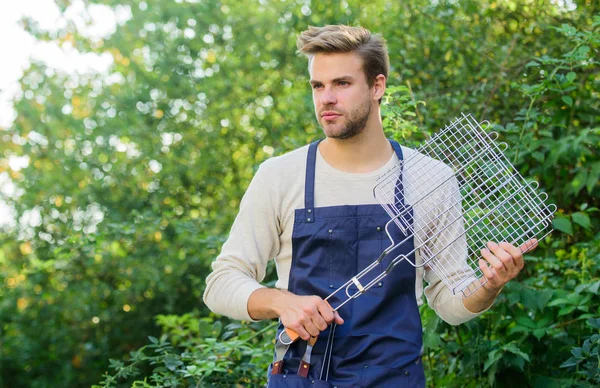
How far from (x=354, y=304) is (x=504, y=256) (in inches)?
17.6

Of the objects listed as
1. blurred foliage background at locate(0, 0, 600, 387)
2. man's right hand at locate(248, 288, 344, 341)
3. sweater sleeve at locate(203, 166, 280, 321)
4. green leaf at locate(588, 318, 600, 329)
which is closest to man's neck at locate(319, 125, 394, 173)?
sweater sleeve at locate(203, 166, 280, 321)

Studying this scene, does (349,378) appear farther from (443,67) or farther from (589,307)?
(443,67)

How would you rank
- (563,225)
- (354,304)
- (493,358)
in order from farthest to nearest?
(563,225) → (493,358) → (354,304)

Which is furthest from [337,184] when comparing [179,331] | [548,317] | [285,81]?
[285,81]

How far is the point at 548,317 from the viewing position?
298 cm

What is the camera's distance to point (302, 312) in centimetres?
203

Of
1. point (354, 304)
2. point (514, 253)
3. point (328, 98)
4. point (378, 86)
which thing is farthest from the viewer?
point (378, 86)

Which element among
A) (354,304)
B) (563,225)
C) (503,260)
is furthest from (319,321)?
(563,225)

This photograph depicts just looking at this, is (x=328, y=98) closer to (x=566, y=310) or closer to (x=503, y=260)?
(x=503, y=260)

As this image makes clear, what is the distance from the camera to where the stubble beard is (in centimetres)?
232

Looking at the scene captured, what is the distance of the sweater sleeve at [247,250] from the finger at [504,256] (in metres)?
0.66

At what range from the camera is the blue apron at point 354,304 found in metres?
2.15

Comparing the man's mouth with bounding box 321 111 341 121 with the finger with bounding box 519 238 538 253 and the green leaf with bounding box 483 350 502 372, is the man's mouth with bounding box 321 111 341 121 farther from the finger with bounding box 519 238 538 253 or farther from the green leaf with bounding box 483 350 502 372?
the green leaf with bounding box 483 350 502 372

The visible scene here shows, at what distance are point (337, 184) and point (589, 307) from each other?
132 cm
